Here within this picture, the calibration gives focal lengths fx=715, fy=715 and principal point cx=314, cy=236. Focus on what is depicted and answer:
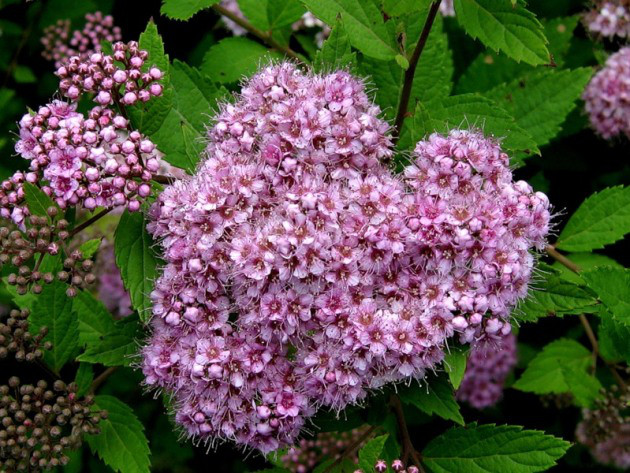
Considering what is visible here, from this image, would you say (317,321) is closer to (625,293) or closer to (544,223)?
(544,223)

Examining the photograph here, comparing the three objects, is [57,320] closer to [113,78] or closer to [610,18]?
[113,78]

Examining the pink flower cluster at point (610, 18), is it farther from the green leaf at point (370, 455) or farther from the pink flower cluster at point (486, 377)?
the green leaf at point (370, 455)

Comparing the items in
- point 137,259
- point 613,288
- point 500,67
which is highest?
point 500,67

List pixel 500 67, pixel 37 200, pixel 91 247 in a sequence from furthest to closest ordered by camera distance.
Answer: pixel 500 67 → pixel 91 247 → pixel 37 200

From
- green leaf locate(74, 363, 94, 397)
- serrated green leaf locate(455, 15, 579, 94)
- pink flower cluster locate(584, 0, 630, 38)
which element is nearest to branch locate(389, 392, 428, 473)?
green leaf locate(74, 363, 94, 397)

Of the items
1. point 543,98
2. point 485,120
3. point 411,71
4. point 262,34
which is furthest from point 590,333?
point 262,34

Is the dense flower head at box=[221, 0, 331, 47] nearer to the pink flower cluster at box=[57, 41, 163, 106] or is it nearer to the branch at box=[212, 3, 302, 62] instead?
the branch at box=[212, 3, 302, 62]
